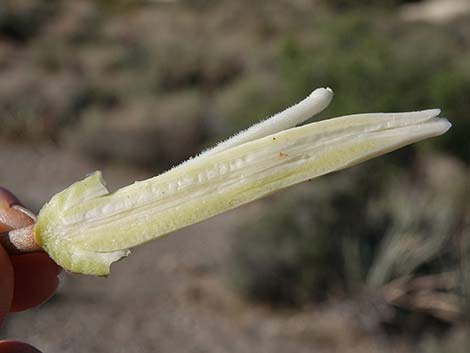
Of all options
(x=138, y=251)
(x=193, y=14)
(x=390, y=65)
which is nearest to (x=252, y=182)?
(x=138, y=251)

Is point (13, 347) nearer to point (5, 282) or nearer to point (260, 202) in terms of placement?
point (5, 282)

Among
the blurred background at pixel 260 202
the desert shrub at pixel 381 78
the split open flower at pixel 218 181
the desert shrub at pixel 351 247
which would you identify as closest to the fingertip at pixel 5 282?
the split open flower at pixel 218 181

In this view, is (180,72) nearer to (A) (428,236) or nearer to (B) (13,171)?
(B) (13,171)

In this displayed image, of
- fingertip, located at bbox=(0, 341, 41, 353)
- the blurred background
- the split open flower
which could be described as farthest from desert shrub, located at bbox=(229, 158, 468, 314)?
the split open flower

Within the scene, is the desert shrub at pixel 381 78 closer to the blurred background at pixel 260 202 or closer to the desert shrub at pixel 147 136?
the blurred background at pixel 260 202

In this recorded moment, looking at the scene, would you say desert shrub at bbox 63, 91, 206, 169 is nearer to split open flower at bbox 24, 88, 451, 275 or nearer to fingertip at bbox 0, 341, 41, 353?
fingertip at bbox 0, 341, 41, 353

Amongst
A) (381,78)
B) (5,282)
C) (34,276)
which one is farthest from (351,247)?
(5,282)
